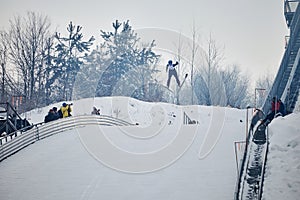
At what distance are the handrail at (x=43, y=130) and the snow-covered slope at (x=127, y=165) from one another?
1.47 ft

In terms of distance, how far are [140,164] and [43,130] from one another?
8.00 meters

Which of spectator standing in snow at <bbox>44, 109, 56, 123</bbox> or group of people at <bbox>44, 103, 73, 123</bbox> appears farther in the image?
group of people at <bbox>44, 103, 73, 123</bbox>

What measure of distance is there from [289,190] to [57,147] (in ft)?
42.1

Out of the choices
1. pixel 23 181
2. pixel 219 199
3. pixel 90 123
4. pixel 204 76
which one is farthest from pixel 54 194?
pixel 204 76

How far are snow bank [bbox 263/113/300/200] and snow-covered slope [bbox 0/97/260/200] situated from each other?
2.32 metres

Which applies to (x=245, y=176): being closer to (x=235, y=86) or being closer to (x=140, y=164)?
(x=140, y=164)

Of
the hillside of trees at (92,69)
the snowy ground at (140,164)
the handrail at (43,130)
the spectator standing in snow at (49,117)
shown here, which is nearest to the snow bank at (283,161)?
the snowy ground at (140,164)

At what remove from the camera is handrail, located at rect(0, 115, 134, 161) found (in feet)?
56.4

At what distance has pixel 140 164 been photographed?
1540 cm

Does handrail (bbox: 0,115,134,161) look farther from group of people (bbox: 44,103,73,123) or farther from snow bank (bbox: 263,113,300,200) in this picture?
snow bank (bbox: 263,113,300,200)

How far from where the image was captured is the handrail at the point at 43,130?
56.4 feet

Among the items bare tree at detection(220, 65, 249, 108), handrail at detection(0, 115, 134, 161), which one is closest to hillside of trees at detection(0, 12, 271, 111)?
bare tree at detection(220, 65, 249, 108)

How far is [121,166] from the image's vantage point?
1509cm

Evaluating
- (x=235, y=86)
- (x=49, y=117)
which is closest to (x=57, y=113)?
(x=49, y=117)
